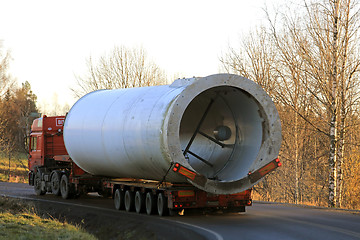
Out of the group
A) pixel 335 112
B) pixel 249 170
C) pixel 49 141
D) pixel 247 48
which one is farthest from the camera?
pixel 247 48

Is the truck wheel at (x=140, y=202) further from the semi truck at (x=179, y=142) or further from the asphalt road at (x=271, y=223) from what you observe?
the asphalt road at (x=271, y=223)

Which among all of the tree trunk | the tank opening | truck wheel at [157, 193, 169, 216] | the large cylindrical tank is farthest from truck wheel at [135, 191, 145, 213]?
the tree trunk

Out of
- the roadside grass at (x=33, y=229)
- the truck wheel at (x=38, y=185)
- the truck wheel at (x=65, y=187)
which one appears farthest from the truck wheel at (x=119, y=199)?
the truck wheel at (x=38, y=185)

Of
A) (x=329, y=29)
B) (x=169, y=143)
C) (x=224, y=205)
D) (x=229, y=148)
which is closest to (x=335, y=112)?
(x=329, y=29)

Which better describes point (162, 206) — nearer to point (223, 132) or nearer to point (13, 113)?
point (223, 132)

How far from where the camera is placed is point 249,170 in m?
15.7

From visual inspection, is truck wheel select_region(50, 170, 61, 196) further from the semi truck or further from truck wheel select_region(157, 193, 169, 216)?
truck wheel select_region(157, 193, 169, 216)

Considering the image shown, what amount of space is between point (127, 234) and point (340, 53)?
11.9 metres

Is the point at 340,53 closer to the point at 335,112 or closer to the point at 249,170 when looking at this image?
the point at 335,112

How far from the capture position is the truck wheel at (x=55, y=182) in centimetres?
2345

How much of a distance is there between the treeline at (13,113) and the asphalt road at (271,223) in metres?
13.3

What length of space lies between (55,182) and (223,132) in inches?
368

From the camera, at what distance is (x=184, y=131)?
18.4m

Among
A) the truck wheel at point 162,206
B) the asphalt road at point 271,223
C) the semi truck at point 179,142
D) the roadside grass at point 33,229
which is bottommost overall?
the roadside grass at point 33,229
